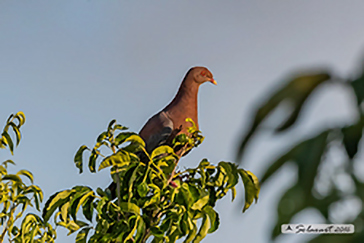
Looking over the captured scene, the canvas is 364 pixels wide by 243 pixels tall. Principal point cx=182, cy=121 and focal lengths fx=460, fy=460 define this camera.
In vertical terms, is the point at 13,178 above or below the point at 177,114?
below

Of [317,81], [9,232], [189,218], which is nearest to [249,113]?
[317,81]

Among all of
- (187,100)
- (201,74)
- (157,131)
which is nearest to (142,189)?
(157,131)

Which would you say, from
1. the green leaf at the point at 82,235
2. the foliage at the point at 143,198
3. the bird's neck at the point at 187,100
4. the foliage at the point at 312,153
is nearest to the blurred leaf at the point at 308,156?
the foliage at the point at 312,153

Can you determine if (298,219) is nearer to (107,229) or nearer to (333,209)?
(333,209)

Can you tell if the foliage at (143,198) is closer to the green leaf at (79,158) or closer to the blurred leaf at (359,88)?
the green leaf at (79,158)

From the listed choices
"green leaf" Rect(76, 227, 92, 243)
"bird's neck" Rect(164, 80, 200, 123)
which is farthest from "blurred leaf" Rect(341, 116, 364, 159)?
"bird's neck" Rect(164, 80, 200, 123)

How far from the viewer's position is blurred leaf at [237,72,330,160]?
135mm

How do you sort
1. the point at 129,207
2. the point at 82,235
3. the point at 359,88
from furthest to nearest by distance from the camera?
the point at 82,235 → the point at 129,207 → the point at 359,88

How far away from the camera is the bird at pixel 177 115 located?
1582 millimetres

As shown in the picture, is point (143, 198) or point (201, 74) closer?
point (143, 198)

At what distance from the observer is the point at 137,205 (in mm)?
1113

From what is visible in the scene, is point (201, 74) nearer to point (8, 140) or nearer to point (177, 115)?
point (177, 115)

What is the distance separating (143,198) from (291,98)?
3.29 feet

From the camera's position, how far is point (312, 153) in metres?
→ 0.12
